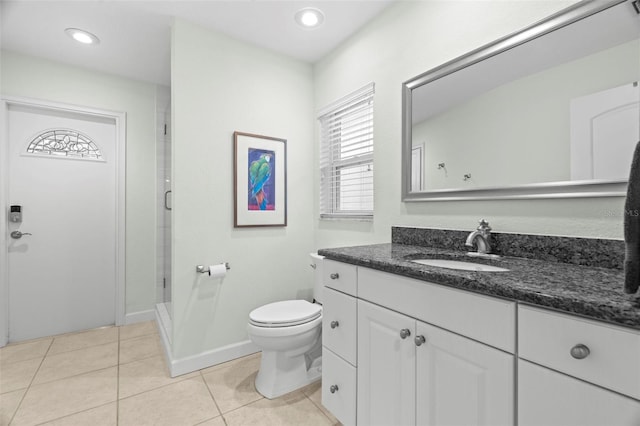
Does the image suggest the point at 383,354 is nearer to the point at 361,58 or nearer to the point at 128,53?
the point at 361,58

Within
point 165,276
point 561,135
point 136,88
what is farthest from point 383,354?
point 136,88

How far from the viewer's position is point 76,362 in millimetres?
2133

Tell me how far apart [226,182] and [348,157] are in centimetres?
96

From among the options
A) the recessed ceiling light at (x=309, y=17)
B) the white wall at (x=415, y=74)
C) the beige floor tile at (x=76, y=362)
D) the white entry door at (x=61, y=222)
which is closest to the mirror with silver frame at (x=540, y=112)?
the white wall at (x=415, y=74)

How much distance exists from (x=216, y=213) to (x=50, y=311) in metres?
1.92

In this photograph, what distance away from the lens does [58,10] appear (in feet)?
6.23

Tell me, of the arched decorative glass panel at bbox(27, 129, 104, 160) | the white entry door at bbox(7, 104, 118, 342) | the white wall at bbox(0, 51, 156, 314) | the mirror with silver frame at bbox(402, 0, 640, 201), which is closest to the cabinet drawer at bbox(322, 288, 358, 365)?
the mirror with silver frame at bbox(402, 0, 640, 201)

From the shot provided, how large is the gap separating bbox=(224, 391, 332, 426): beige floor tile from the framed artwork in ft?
3.93

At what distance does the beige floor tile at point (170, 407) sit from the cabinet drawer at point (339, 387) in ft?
2.20

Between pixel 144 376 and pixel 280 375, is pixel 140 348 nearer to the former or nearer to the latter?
pixel 144 376

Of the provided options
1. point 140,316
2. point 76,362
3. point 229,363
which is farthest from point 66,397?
point 140,316

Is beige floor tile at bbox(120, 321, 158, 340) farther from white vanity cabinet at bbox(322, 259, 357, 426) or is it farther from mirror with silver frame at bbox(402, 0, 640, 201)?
mirror with silver frame at bbox(402, 0, 640, 201)

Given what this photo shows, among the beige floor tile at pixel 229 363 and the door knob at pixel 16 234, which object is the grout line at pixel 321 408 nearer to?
the beige floor tile at pixel 229 363

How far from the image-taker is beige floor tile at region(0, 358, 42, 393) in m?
1.83
